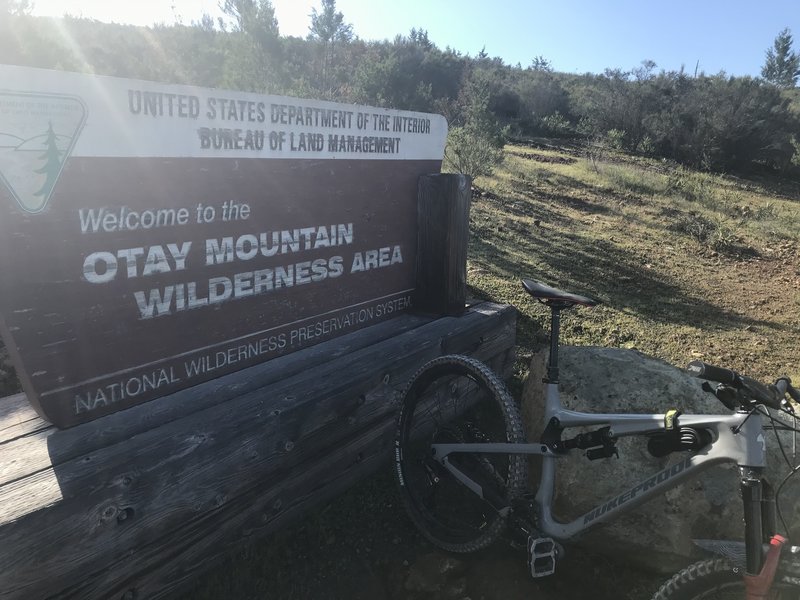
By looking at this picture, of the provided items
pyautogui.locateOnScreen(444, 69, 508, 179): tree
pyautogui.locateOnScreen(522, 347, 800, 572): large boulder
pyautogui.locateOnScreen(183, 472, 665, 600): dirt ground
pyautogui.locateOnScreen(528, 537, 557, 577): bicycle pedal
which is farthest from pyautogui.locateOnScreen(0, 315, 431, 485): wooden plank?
pyautogui.locateOnScreen(444, 69, 508, 179): tree

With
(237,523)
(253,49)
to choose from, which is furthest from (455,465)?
(253,49)

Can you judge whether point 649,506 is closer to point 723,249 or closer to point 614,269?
point 614,269

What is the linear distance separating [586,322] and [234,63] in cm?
1408

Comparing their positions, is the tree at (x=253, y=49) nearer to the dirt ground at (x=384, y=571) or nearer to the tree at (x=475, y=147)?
the tree at (x=475, y=147)

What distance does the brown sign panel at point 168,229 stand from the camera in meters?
1.93

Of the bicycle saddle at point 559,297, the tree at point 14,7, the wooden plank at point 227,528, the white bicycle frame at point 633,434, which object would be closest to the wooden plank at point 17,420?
the wooden plank at point 227,528

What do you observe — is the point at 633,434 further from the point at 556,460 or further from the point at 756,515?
the point at 556,460

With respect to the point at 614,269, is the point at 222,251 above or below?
above

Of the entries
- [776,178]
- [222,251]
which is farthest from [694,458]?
[776,178]

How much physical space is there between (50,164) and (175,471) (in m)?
1.17

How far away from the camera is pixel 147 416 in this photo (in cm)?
221

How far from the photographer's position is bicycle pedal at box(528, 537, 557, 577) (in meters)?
2.21

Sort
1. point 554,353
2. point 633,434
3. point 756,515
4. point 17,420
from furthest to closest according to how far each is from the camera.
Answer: point 554,353, point 17,420, point 633,434, point 756,515

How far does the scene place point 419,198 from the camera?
3.54 meters
